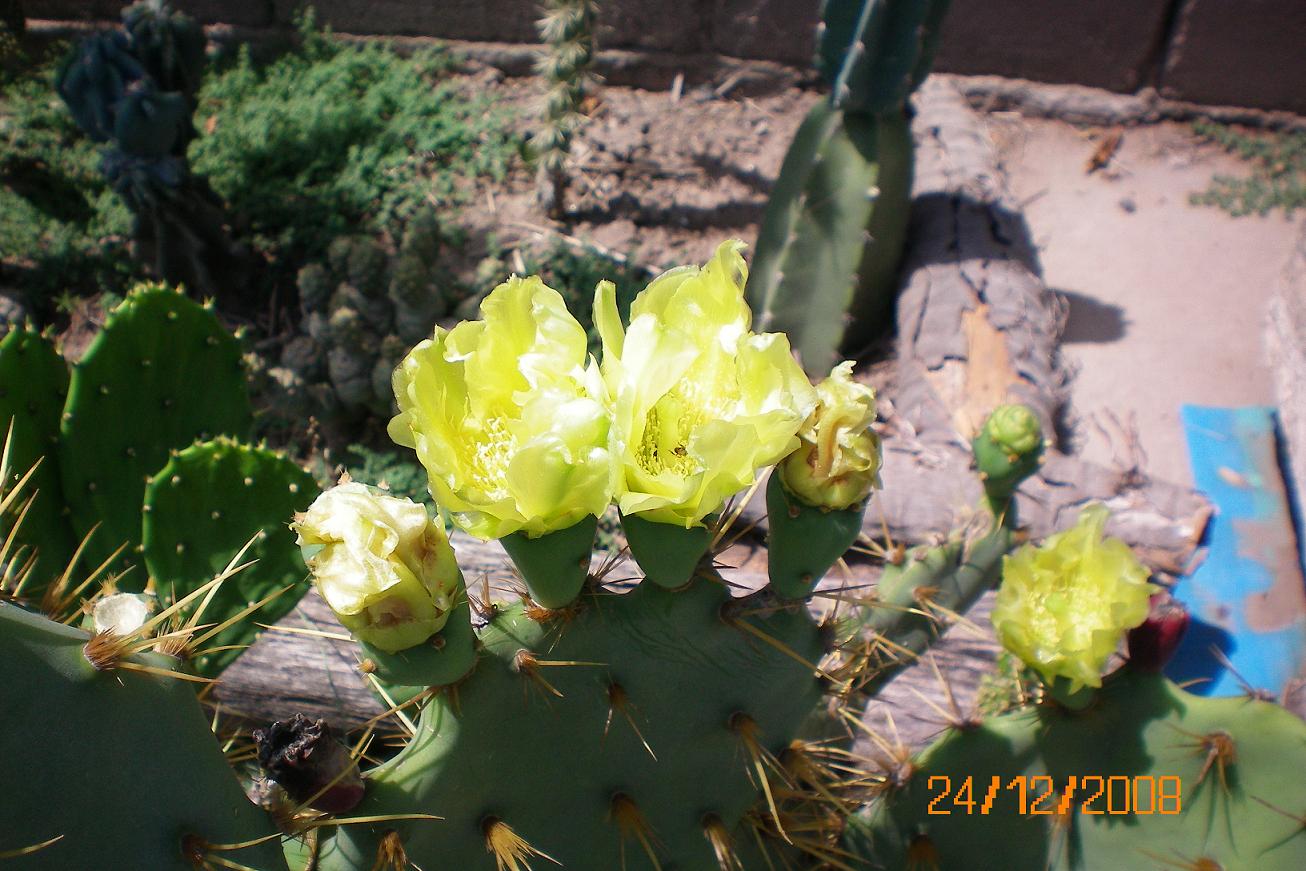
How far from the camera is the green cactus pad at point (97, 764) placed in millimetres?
748

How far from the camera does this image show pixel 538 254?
3.36m

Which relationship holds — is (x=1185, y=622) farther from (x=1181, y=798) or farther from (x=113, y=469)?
(x=113, y=469)

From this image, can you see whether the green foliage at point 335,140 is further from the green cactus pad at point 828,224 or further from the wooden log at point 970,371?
the wooden log at point 970,371

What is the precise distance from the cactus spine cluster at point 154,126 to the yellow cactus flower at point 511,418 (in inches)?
103

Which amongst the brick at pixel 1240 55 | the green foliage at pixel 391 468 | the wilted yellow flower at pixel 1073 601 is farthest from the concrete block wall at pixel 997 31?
the wilted yellow flower at pixel 1073 601

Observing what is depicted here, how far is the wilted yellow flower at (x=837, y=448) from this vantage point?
→ 2.68ft

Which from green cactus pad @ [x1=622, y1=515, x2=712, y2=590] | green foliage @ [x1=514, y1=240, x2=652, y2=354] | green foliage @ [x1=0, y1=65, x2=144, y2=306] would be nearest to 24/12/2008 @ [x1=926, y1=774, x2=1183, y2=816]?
green cactus pad @ [x1=622, y1=515, x2=712, y2=590]

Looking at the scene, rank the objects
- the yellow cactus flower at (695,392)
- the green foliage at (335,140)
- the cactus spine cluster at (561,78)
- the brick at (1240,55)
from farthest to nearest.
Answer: the brick at (1240,55), the green foliage at (335,140), the cactus spine cluster at (561,78), the yellow cactus flower at (695,392)

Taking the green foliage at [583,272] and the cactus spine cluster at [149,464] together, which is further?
the green foliage at [583,272]

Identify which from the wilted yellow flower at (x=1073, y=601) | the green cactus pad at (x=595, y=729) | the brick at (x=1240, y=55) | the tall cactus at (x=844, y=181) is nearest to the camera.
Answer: the green cactus pad at (x=595, y=729)

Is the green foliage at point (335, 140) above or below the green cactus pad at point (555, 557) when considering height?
below

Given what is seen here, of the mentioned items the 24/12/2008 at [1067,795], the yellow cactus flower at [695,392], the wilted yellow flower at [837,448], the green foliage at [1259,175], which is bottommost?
the 24/12/2008 at [1067,795]

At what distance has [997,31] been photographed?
163 inches

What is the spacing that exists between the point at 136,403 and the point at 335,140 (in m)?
2.41
